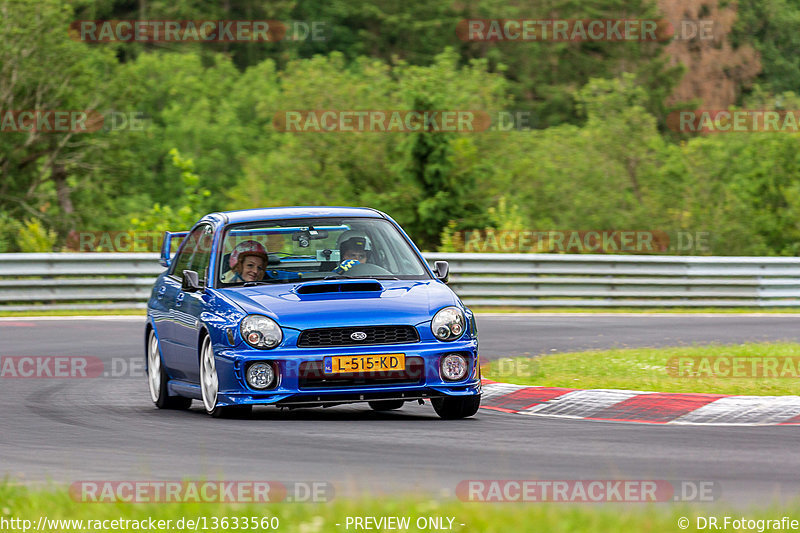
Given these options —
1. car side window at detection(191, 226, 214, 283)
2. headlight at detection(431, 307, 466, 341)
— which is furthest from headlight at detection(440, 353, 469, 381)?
car side window at detection(191, 226, 214, 283)

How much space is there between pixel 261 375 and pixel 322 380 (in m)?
0.42

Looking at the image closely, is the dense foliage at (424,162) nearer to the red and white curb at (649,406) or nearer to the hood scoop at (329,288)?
the red and white curb at (649,406)

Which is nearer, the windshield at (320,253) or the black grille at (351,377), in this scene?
the black grille at (351,377)

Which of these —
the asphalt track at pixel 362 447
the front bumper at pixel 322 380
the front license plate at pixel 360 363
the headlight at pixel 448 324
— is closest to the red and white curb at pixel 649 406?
the asphalt track at pixel 362 447

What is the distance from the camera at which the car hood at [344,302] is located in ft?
31.9

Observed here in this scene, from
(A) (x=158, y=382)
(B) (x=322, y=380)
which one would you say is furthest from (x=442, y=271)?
(A) (x=158, y=382)

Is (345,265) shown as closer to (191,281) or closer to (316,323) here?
(191,281)

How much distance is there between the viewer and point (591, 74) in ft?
230

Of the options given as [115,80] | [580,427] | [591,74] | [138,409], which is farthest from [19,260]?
[591,74]

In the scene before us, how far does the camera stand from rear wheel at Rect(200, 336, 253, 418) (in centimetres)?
1005

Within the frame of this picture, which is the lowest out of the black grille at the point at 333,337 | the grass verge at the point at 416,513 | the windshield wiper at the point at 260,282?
the grass verge at the point at 416,513

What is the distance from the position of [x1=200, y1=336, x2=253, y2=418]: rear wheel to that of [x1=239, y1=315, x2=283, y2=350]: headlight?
1.29 ft

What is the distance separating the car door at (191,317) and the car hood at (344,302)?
34 centimetres

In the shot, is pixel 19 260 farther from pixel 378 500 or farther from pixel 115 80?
pixel 115 80
